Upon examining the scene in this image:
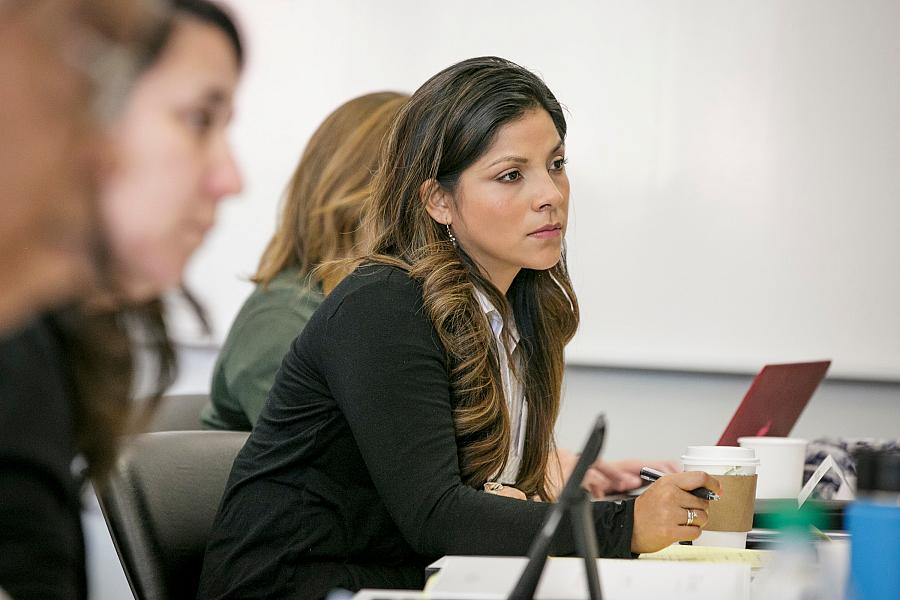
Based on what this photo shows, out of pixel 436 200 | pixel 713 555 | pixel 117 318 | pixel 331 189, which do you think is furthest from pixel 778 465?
pixel 331 189

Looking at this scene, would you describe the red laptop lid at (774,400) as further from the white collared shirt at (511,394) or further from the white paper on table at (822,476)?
the white collared shirt at (511,394)

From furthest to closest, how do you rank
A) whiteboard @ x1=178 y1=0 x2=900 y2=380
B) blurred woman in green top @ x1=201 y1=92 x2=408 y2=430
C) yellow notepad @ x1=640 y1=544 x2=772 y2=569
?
whiteboard @ x1=178 y1=0 x2=900 y2=380 → blurred woman in green top @ x1=201 y1=92 x2=408 y2=430 → yellow notepad @ x1=640 y1=544 x2=772 y2=569

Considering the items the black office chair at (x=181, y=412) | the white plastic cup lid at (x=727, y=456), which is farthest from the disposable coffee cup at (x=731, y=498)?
the black office chair at (x=181, y=412)

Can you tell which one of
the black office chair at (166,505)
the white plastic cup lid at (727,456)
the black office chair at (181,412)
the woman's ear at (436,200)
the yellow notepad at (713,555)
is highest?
the woman's ear at (436,200)

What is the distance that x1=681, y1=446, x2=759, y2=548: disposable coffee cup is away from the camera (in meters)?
1.31

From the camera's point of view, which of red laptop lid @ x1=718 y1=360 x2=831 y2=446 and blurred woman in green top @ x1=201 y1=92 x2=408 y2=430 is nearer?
red laptop lid @ x1=718 y1=360 x2=831 y2=446

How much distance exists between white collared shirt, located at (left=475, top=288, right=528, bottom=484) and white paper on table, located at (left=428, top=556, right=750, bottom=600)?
65 centimetres

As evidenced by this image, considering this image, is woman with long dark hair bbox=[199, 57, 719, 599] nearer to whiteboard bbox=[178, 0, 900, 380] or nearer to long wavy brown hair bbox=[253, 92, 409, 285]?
long wavy brown hair bbox=[253, 92, 409, 285]

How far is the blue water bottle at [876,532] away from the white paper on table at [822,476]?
27.4 inches

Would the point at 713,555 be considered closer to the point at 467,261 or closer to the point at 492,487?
the point at 492,487

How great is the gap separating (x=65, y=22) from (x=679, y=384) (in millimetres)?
2338

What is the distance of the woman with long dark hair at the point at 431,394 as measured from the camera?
1.32m

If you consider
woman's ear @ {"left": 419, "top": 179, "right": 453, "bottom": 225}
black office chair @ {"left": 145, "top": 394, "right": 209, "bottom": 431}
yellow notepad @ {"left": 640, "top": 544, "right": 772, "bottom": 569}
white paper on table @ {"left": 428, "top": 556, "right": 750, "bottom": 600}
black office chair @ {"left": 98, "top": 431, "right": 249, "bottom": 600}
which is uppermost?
woman's ear @ {"left": 419, "top": 179, "right": 453, "bottom": 225}

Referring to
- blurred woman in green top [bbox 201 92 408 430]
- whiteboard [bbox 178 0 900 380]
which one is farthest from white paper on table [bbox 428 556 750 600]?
whiteboard [bbox 178 0 900 380]
